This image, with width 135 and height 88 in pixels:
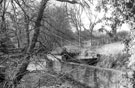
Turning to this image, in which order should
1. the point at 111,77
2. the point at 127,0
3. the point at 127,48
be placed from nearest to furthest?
the point at 127,48, the point at 127,0, the point at 111,77

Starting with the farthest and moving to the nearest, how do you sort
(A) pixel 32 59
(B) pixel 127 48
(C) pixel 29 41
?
(C) pixel 29 41 → (B) pixel 127 48 → (A) pixel 32 59

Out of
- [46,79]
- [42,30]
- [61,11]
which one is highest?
[61,11]

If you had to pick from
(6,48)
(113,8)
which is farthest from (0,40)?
(113,8)

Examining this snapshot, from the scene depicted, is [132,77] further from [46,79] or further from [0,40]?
[0,40]

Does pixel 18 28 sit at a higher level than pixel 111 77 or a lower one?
higher

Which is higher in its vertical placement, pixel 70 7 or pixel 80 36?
pixel 70 7

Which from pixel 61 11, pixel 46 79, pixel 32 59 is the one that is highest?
pixel 61 11

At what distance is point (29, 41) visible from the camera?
4.85 meters

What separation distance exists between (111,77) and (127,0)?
2.78 meters

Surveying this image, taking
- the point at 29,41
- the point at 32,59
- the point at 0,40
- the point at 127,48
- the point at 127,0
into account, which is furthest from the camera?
the point at 127,0

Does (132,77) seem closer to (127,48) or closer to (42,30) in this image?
(127,48)

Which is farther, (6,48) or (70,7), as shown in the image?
(70,7)

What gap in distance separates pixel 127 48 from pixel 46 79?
2.30 meters

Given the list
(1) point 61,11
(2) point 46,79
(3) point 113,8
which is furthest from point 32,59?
(3) point 113,8
